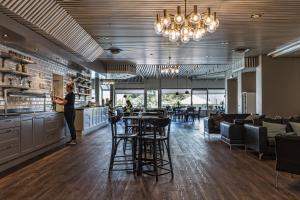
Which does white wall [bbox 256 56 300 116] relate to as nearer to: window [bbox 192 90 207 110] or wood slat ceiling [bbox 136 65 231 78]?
wood slat ceiling [bbox 136 65 231 78]

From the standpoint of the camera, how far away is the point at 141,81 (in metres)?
25.0

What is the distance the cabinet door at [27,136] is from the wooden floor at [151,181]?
35cm

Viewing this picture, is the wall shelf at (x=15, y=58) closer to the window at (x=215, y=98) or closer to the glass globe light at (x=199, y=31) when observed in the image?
the glass globe light at (x=199, y=31)

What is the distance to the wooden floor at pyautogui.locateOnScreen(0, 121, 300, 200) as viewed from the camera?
4352 mm

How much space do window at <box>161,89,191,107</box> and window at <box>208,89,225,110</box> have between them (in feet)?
5.51

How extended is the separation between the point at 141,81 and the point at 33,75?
16.7m

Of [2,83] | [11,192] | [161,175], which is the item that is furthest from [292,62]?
[11,192]

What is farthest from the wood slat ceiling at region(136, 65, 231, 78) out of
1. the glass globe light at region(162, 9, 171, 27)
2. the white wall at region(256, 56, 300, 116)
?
the glass globe light at region(162, 9, 171, 27)

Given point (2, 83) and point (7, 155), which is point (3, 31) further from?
point (7, 155)

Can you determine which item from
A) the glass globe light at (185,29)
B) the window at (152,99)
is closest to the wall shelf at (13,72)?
the glass globe light at (185,29)

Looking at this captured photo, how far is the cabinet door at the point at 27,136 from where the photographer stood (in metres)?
6.41

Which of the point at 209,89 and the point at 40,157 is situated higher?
the point at 209,89

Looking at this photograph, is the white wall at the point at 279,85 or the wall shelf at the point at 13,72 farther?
the white wall at the point at 279,85

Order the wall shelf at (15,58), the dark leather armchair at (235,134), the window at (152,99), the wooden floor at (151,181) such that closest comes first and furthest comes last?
1. the wooden floor at (151,181)
2. the wall shelf at (15,58)
3. the dark leather armchair at (235,134)
4. the window at (152,99)
